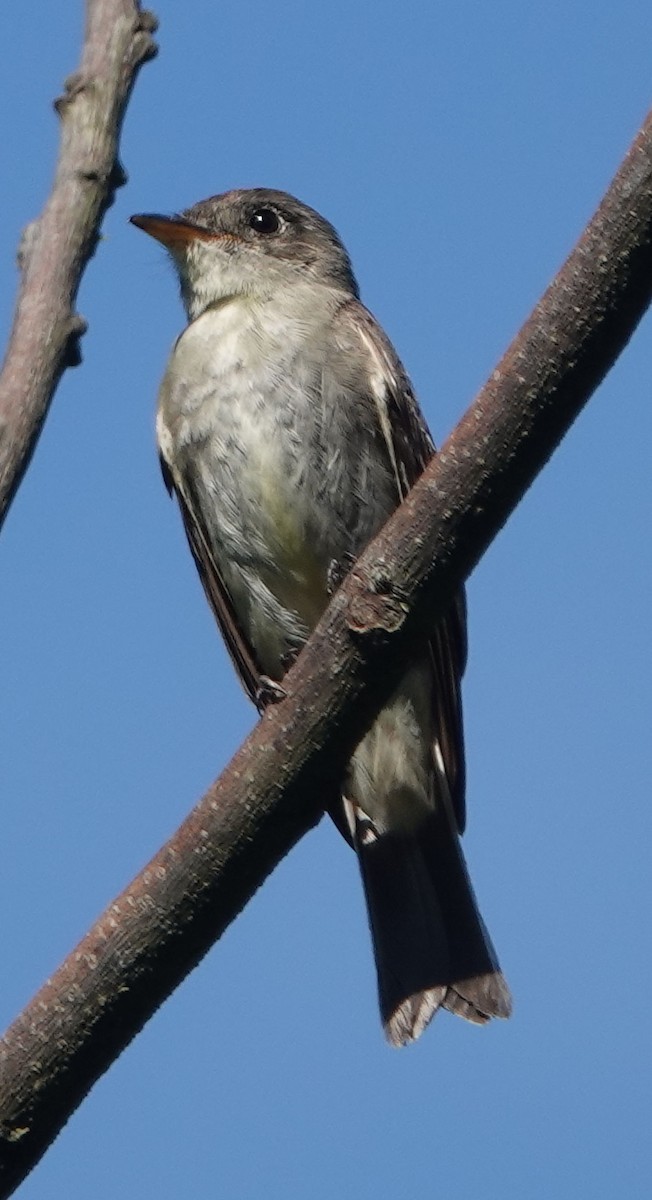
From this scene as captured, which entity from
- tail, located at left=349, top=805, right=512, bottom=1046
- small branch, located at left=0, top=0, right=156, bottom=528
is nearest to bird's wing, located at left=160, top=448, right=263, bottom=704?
tail, located at left=349, top=805, right=512, bottom=1046

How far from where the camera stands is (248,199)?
732 cm

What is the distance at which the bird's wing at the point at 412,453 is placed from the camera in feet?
20.1

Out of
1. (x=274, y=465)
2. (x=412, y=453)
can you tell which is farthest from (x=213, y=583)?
(x=412, y=453)

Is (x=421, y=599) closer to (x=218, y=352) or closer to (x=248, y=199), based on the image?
(x=218, y=352)

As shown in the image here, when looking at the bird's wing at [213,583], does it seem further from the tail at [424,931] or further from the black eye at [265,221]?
the black eye at [265,221]

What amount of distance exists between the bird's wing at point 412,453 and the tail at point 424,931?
0.23m

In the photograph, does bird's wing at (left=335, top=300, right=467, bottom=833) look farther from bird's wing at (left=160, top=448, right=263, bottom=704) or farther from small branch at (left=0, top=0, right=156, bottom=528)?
small branch at (left=0, top=0, right=156, bottom=528)

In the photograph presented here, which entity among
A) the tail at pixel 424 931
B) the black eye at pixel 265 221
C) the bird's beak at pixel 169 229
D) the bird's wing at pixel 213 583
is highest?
the black eye at pixel 265 221

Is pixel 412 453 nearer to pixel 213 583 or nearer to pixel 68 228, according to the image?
pixel 213 583

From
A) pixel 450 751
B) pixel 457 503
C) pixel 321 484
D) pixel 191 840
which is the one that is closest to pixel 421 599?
pixel 457 503

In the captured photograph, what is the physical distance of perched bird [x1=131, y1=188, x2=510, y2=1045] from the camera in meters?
6.04

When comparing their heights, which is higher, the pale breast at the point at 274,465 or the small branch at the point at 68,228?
the pale breast at the point at 274,465

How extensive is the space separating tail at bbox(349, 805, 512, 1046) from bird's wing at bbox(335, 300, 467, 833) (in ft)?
0.74

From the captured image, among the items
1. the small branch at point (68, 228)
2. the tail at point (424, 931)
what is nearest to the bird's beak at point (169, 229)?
the tail at point (424, 931)
